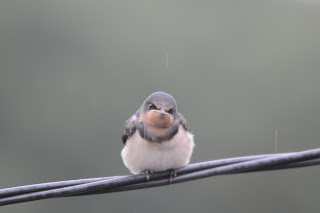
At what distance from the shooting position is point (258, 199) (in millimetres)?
14000

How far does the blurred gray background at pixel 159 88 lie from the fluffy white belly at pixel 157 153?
24.1ft

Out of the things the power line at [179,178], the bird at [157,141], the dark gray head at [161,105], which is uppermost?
the dark gray head at [161,105]

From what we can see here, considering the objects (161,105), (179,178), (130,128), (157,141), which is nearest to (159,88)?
(161,105)

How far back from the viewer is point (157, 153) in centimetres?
418

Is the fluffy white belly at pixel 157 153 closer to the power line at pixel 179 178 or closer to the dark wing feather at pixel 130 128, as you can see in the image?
the dark wing feather at pixel 130 128

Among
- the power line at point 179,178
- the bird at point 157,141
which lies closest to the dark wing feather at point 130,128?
the bird at point 157,141

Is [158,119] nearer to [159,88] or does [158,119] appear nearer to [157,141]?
[157,141]

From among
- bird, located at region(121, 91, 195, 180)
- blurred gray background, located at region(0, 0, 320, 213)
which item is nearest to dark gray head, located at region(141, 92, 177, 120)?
bird, located at region(121, 91, 195, 180)

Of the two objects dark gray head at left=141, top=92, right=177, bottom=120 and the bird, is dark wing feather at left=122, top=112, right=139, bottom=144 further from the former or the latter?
dark gray head at left=141, top=92, right=177, bottom=120

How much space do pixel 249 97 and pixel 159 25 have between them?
17.0ft

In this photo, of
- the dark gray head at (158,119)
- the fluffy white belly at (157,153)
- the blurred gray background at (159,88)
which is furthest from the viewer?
the blurred gray background at (159,88)

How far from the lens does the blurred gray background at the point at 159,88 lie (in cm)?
1376

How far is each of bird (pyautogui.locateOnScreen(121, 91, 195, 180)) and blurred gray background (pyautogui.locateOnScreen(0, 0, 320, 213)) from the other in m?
7.24

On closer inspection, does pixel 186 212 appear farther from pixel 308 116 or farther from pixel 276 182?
pixel 308 116
